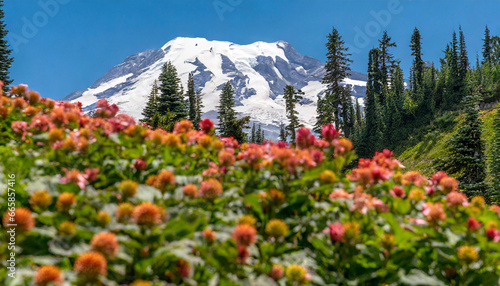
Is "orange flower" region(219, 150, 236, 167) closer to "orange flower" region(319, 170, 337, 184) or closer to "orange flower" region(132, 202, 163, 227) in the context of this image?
"orange flower" region(319, 170, 337, 184)

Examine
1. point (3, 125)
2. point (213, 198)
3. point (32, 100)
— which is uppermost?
point (32, 100)

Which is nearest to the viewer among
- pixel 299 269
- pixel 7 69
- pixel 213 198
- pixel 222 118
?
pixel 299 269

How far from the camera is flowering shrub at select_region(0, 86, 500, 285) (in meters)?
1.42

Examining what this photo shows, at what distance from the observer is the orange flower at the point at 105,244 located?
1293 millimetres

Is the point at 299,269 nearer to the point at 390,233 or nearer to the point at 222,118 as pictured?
the point at 390,233

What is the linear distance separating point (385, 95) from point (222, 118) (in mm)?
29209

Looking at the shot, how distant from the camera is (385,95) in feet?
168

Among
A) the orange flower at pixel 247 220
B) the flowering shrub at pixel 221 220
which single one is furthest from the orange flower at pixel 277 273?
the orange flower at pixel 247 220

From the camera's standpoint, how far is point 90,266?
4.07 feet

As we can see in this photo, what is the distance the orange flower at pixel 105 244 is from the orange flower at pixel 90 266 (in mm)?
41

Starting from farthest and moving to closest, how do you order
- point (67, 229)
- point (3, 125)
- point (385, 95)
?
point (385, 95), point (3, 125), point (67, 229)

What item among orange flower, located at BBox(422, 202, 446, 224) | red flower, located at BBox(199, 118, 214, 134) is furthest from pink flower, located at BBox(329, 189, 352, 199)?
red flower, located at BBox(199, 118, 214, 134)

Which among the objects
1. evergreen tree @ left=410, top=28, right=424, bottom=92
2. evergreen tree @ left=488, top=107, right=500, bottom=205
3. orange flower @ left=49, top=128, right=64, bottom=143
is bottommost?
evergreen tree @ left=488, top=107, right=500, bottom=205

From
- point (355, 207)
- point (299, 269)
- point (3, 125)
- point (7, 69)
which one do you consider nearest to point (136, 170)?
point (299, 269)
